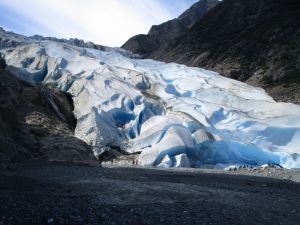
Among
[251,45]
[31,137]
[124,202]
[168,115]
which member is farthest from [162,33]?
[124,202]

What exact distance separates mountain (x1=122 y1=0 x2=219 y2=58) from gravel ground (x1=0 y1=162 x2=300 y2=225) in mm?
64378

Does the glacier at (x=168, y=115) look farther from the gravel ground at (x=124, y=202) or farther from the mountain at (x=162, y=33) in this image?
the mountain at (x=162, y=33)

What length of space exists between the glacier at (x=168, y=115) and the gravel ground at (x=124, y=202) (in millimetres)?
8113

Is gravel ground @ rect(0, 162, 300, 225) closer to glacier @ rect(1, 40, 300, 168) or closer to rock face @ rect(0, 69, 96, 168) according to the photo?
rock face @ rect(0, 69, 96, 168)

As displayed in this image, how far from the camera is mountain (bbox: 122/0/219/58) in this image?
7506cm

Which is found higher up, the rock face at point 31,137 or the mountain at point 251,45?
the mountain at point 251,45

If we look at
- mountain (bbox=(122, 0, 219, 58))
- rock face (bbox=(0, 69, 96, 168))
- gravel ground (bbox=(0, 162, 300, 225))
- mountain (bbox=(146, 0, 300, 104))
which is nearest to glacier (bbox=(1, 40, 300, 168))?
rock face (bbox=(0, 69, 96, 168))

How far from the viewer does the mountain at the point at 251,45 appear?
3800 centimetres

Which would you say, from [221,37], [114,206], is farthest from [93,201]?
[221,37]

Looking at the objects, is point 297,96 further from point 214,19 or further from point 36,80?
point 214,19

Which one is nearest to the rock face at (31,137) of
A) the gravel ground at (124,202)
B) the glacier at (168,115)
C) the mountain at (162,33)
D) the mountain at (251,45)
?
the gravel ground at (124,202)

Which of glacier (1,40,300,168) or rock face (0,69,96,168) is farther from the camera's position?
glacier (1,40,300,168)

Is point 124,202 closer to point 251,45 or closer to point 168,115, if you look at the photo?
A: point 168,115

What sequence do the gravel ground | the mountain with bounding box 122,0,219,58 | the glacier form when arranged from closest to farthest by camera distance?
the gravel ground < the glacier < the mountain with bounding box 122,0,219,58
